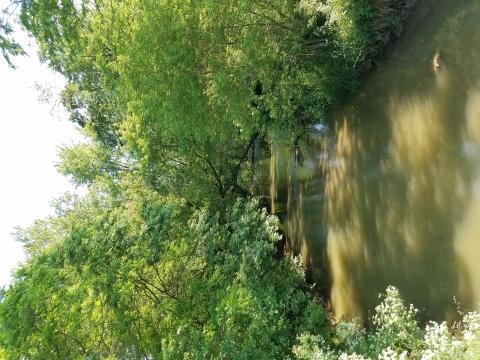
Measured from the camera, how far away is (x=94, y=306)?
12.8m

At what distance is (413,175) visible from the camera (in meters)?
12.0

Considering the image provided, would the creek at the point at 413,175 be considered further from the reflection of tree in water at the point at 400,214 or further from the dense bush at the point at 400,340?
the dense bush at the point at 400,340

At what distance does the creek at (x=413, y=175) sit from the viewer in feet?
34.7

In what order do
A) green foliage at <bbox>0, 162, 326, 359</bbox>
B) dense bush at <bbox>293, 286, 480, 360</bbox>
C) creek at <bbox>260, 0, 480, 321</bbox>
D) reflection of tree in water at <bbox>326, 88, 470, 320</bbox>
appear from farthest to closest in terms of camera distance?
green foliage at <bbox>0, 162, 326, 359</bbox>, reflection of tree in water at <bbox>326, 88, 470, 320</bbox>, creek at <bbox>260, 0, 480, 321</bbox>, dense bush at <bbox>293, 286, 480, 360</bbox>

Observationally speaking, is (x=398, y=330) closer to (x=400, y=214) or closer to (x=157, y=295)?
(x=400, y=214)

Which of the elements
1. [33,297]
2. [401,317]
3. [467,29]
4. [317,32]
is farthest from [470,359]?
[33,297]

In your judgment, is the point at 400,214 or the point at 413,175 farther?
the point at 400,214

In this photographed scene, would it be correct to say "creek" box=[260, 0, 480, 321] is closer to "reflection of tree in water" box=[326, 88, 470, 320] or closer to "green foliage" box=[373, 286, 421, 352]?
"reflection of tree in water" box=[326, 88, 470, 320]

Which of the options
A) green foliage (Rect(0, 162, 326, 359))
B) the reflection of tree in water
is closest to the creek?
the reflection of tree in water

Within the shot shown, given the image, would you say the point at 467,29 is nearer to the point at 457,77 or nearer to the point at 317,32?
the point at 457,77

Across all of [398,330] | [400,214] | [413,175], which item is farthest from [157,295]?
[413,175]

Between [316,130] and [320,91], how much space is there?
3.22 m

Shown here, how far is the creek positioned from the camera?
10586 mm

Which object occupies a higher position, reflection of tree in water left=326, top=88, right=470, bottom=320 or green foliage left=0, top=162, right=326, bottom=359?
reflection of tree in water left=326, top=88, right=470, bottom=320
